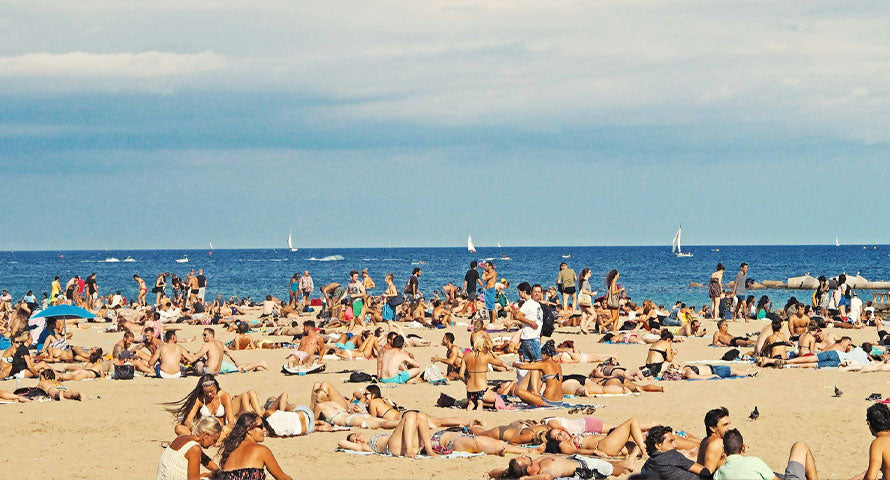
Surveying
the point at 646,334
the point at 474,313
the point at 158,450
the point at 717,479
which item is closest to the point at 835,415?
the point at 717,479

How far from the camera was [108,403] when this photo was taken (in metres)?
13.9

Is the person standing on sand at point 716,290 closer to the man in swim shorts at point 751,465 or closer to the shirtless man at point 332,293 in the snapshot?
the shirtless man at point 332,293

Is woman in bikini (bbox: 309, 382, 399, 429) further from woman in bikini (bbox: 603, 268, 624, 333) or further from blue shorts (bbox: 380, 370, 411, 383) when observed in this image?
woman in bikini (bbox: 603, 268, 624, 333)

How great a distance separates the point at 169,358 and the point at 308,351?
2.35 metres

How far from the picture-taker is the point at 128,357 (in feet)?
55.8

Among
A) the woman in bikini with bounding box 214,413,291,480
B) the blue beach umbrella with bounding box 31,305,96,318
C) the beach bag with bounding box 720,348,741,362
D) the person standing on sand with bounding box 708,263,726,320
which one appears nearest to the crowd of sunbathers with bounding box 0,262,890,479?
the woman in bikini with bounding box 214,413,291,480

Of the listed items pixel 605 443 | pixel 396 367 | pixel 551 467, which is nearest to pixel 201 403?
pixel 551 467

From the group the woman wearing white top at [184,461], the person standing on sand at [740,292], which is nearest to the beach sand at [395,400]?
the woman wearing white top at [184,461]

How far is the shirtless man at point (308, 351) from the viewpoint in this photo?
16672 millimetres

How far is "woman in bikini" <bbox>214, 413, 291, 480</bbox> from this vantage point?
771 cm

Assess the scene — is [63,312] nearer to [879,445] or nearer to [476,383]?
[476,383]

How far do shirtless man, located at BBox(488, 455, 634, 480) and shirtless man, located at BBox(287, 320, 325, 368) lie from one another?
7.97 meters

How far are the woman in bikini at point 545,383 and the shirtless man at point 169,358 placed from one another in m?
6.39

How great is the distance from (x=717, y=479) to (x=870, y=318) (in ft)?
67.1
